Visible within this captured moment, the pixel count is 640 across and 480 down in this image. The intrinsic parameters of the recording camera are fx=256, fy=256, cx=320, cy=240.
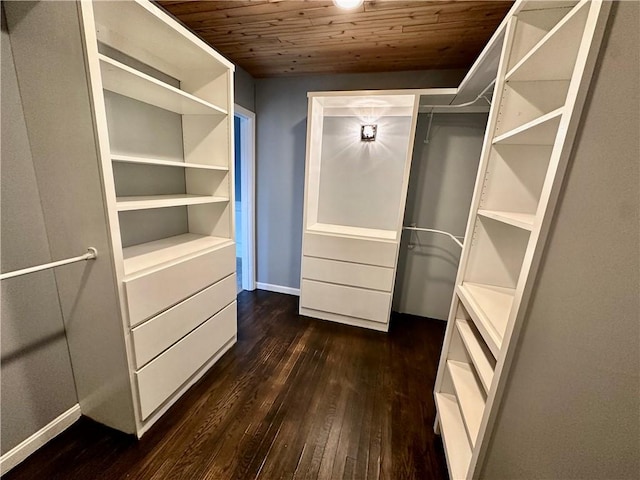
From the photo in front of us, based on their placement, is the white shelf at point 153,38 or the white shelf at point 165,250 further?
the white shelf at point 165,250

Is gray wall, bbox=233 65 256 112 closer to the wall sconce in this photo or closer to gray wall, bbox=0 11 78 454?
the wall sconce

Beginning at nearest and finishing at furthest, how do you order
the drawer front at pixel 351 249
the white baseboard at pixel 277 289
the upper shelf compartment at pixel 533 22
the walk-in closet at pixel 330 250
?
the walk-in closet at pixel 330 250 → the upper shelf compartment at pixel 533 22 → the drawer front at pixel 351 249 → the white baseboard at pixel 277 289

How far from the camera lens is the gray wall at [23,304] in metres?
1.13

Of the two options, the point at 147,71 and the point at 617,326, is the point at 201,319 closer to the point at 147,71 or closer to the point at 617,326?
the point at 147,71

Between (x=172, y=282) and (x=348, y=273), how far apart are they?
5.13 feet

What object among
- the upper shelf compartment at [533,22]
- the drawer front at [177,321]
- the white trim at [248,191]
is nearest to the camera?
the upper shelf compartment at [533,22]

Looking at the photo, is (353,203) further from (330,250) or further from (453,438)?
(453,438)

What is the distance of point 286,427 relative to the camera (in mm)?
1545

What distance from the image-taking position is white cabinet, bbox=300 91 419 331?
246 cm

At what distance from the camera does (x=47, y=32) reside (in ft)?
3.42

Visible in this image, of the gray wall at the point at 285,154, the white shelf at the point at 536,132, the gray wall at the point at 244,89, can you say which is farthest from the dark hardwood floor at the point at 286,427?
the gray wall at the point at 244,89

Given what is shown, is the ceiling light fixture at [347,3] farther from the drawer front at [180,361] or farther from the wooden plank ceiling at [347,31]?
the drawer front at [180,361]

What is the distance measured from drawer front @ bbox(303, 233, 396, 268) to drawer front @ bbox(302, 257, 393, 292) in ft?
0.17

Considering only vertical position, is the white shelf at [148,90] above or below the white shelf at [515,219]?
above
